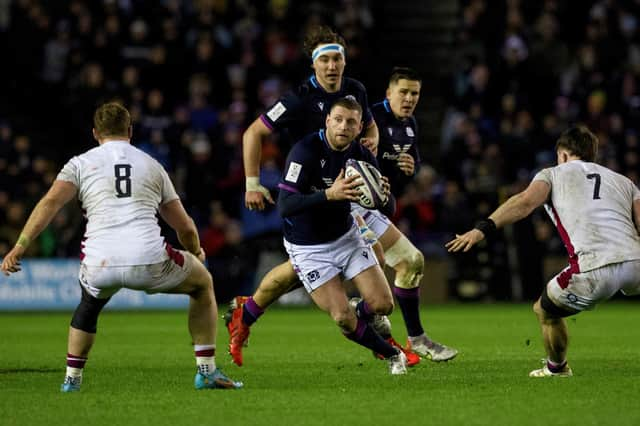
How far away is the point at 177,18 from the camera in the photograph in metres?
22.5

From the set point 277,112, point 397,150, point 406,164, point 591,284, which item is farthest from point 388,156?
point 591,284

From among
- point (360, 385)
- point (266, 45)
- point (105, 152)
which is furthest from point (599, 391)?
point (266, 45)

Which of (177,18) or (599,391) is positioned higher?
(177,18)

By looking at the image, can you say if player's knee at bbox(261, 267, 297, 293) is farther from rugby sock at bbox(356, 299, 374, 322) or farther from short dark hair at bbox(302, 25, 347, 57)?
short dark hair at bbox(302, 25, 347, 57)

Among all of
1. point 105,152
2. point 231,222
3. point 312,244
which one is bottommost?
point 231,222

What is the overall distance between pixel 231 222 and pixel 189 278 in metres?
11.7

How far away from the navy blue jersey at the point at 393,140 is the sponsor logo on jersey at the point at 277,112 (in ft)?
3.88

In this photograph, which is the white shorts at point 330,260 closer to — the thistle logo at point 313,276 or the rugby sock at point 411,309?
the thistle logo at point 313,276

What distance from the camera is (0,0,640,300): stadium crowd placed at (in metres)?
20.3

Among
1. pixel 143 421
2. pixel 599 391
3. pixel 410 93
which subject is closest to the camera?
pixel 143 421

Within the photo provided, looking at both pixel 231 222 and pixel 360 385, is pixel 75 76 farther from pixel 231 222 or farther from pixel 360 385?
pixel 360 385

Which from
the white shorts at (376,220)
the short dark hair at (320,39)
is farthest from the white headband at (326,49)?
the white shorts at (376,220)

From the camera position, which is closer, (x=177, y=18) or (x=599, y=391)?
(x=599, y=391)

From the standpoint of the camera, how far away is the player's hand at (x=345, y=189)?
891 cm
